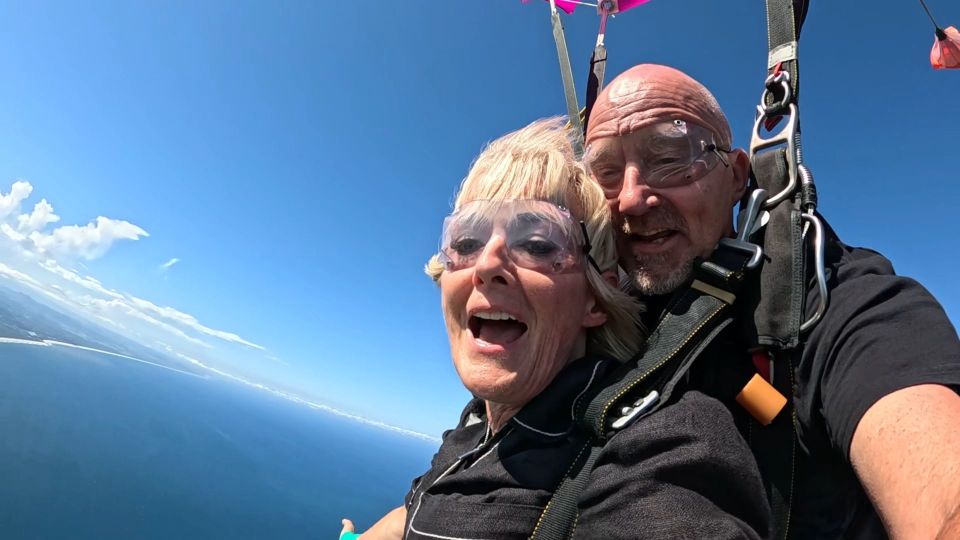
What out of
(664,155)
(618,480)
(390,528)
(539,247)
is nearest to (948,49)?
(664,155)

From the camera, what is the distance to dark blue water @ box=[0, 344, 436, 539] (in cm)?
5728

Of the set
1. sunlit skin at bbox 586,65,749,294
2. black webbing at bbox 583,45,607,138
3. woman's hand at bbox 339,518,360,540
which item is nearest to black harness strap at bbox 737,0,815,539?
sunlit skin at bbox 586,65,749,294

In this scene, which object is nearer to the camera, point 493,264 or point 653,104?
point 493,264

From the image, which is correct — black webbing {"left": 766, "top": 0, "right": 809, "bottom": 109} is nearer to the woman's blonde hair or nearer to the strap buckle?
the woman's blonde hair

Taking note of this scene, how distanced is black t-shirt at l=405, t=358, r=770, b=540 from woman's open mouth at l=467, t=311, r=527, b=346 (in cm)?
24

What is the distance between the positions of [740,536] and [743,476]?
0.52 feet

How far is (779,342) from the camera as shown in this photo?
4.86 ft

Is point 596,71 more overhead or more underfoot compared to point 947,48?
more underfoot

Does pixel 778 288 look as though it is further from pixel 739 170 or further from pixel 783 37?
pixel 783 37

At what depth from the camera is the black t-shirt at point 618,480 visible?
43.7 inches

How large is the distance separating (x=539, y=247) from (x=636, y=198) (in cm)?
57

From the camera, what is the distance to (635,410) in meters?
1.30

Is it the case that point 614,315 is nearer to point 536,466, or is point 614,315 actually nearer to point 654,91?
point 536,466

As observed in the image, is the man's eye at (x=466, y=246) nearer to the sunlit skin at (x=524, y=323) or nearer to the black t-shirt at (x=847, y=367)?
the sunlit skin at (x=524, y=323)
